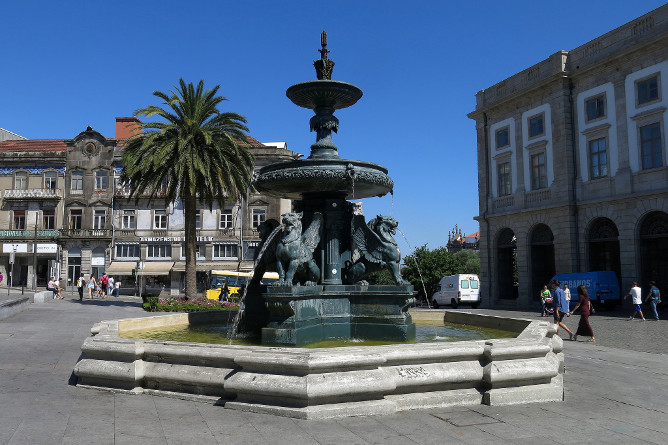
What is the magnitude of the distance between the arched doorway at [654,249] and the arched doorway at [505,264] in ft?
27.7

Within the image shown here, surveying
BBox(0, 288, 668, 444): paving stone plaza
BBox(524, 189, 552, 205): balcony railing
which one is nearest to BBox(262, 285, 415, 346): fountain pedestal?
BBox(0, 288, 668, 444): paving stone plaza

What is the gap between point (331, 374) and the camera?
201 inches

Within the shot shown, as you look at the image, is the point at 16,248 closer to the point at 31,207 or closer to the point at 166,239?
the point at 31,207

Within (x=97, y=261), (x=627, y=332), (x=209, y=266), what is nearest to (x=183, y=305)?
(x=627, y=332)

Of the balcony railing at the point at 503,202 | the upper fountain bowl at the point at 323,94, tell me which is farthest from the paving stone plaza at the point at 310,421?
the balcony railing at the point at 503,202

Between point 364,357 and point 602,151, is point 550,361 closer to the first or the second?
point 364,357

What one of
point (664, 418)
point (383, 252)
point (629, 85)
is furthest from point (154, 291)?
point (664, 418)

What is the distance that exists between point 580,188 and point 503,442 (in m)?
28.4

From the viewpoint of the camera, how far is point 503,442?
4.46 metres

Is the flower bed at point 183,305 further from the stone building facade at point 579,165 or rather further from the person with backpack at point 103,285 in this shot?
the stone building facade at point 579,165

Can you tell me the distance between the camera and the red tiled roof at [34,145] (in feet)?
173

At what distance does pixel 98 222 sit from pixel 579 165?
39.6 m

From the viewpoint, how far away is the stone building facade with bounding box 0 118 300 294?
47.6 metres

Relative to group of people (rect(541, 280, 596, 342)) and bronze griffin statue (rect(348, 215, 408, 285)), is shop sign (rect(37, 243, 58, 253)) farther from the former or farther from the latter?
bronze griffin statue (rect(348, 215, 408, 285))
